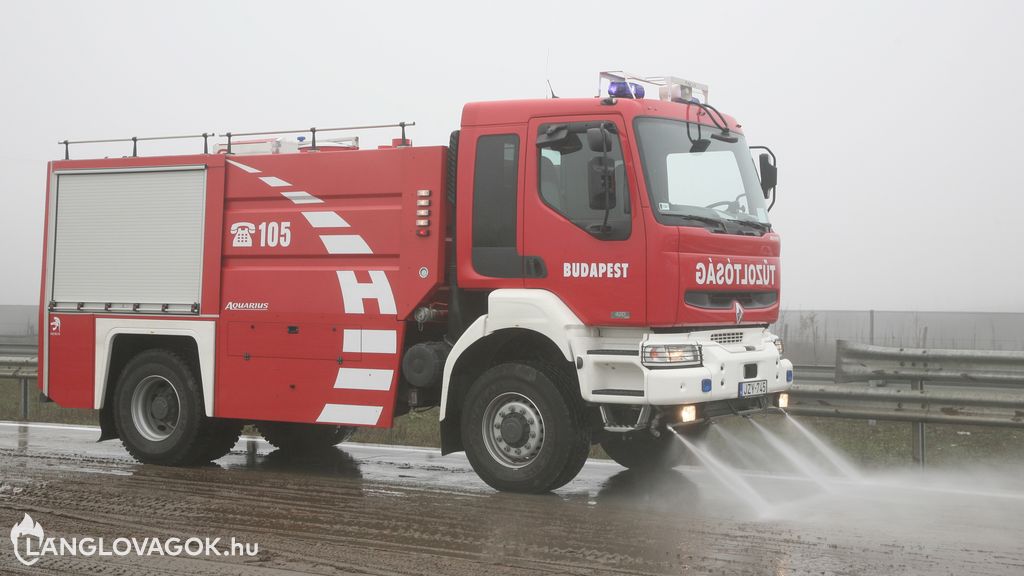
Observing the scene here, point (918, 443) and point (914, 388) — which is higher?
point (914, 388)

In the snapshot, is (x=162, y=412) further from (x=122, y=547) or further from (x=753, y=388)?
(x=753, y=388)

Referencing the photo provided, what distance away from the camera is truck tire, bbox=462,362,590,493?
324 inches

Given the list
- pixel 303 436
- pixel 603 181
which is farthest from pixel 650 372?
pixel 303 436

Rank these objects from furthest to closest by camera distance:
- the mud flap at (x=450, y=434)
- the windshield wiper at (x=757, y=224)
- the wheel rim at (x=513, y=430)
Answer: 1. the mud flap at (x=450, y=434)
2. the windshield wiper at (x=757, y=224)
3. the wheel rim at (x=513, y=430)

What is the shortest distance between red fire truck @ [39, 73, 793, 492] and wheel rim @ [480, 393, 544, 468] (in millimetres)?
17

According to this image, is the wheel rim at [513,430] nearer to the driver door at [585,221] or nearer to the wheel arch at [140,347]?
the driver door at [585,221]

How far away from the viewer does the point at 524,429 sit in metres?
8.43

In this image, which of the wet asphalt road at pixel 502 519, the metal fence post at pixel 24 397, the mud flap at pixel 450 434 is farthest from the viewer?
the metal fence post at pixel 24 397

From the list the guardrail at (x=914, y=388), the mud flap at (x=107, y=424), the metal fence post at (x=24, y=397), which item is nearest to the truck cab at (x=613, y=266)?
the guardrail at (x=914, y=388)

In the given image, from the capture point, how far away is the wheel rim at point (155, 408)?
1045 cm

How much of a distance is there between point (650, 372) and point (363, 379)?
258 centimetres

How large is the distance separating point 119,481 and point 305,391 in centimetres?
165

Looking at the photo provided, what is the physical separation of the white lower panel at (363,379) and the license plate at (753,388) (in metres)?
2.80

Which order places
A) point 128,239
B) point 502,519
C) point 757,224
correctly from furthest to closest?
point 128,239 → point 757,224 → point 502,519
